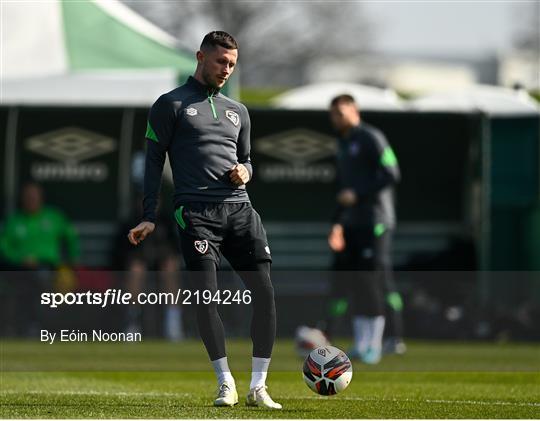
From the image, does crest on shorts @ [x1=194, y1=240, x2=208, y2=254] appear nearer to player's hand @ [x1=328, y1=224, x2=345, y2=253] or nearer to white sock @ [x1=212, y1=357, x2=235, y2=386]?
white sock @ [x1=212, y1=357, x2=235, y2=386]

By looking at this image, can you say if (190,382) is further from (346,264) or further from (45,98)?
(45,98)

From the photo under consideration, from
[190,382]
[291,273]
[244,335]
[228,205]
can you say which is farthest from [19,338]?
[228,205]

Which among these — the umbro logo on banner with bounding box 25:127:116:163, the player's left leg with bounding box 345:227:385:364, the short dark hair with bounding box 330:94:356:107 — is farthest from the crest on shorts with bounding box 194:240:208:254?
the umbro logo on banner with bounding box 25:127:116:163

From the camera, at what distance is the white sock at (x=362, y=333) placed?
13.1m

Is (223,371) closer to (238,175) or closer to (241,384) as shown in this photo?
(238,175)

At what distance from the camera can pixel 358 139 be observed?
13086mm

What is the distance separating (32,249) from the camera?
17672 mm

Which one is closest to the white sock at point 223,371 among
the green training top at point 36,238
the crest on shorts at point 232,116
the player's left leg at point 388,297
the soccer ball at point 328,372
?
the soccer ball at point 328,372

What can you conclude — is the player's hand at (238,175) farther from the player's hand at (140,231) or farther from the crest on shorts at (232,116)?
the player's hand at (140,231)

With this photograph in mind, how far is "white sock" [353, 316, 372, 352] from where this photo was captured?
1309 cm

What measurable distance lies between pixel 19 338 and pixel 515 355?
6.03m

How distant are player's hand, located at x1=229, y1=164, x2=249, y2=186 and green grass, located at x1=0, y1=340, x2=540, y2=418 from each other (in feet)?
4.17

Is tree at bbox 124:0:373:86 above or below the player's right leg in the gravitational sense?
below

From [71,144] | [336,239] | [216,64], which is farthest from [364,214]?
[71,144]
